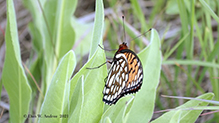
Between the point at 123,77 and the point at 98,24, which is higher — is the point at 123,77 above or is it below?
below

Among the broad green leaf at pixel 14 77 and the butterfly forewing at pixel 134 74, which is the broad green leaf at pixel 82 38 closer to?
the broad green leaf at pixel 14 77

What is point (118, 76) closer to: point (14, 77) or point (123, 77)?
point (123, 77)

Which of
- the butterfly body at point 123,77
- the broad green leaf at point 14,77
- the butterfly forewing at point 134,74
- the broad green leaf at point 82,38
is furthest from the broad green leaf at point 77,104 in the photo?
the broad green leaf at point 82,38

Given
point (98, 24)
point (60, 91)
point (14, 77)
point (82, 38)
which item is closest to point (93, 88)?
point (60, 91)

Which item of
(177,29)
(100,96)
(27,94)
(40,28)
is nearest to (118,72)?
(100,96)

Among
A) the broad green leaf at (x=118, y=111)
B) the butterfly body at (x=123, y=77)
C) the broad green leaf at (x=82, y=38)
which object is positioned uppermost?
the broad green leaf at (x=82, y=38)
